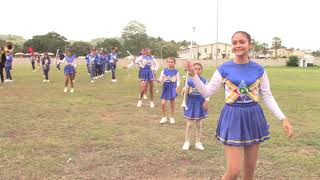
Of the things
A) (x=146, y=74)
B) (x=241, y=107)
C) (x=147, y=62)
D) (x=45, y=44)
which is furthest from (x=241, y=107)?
(x=45, y=44)

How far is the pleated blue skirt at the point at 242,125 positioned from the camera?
5426 mm

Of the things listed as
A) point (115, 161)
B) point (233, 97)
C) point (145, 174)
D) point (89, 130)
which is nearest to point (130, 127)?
point (89, 130)

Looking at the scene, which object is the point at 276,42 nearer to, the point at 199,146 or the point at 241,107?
Answer: the point at 199,146

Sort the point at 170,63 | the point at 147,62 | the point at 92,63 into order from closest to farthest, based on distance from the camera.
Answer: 1. the point at 170,63
2. the point at 147,62
3. the point at 92,63

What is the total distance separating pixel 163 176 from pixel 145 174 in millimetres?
299

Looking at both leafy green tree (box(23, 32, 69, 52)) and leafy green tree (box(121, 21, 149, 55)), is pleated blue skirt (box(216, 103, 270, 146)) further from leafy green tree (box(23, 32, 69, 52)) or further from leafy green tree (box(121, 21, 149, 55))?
leafy green tree (box(121, 21, 149, 55))

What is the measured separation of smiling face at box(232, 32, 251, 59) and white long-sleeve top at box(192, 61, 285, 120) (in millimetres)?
146

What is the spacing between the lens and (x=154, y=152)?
891cm

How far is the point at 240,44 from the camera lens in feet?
18.0

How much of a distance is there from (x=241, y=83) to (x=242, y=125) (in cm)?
50

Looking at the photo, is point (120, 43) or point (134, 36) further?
point (134, 36)

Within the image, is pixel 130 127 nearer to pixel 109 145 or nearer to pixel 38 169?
pixel 109 145

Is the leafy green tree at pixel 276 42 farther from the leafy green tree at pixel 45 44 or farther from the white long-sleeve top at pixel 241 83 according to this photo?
the white long-sleeve top at pixel 241 83

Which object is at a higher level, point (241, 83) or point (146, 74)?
point (241, 83)
